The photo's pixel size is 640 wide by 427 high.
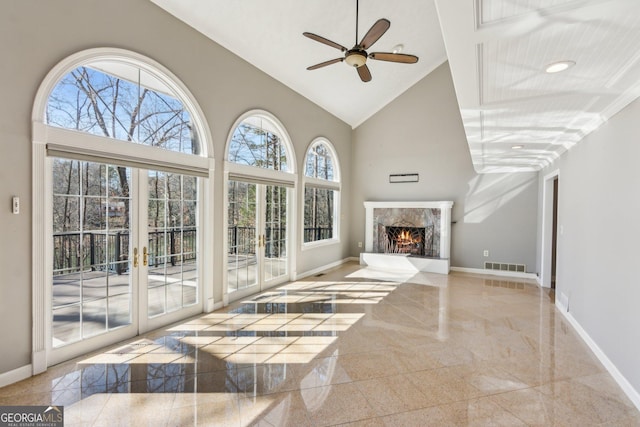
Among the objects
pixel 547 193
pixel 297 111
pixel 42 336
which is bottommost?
pixel 42 336

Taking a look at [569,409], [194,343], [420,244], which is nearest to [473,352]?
[569,409]

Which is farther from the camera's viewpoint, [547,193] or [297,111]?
[297,111]

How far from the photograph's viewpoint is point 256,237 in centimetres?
521

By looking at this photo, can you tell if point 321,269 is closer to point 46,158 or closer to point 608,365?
point 608,365

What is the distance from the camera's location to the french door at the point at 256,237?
473cm

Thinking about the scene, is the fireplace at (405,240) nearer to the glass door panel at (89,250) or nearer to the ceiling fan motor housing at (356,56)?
the ceiling fan motor housing at (356,56)

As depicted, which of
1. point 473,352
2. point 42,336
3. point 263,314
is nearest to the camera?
point 42,336

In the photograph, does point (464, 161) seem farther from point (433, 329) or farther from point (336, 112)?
point (433, 329)

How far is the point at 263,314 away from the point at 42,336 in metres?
2.25

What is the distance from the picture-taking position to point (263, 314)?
4242mm

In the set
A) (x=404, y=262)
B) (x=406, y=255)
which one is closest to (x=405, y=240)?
(x=406, y=255)

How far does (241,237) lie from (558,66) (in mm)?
4160

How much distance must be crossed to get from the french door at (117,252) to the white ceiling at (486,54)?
2083mm

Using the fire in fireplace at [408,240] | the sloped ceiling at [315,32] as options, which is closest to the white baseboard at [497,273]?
the fire in fireplace at [408,240]
